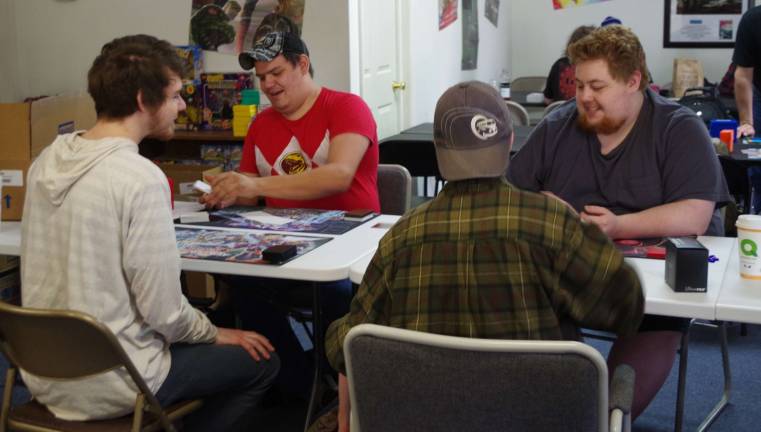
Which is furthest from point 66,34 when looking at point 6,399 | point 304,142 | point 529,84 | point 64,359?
point 529,84

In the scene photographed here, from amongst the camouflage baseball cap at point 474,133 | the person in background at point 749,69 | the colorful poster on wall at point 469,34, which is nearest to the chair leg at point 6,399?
the camouflage baseball cap at point 474,133

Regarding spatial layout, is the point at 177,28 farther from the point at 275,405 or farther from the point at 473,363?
the point at 473,363

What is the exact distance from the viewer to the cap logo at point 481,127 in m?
1.46

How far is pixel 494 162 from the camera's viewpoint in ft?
4.84

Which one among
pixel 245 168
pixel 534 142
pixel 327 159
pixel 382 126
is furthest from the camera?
pixel 382 126

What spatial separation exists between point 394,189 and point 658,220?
108 cm

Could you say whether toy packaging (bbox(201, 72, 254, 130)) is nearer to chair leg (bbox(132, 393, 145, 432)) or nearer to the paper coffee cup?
chair leg (bbox(132, 393, 145, 432))

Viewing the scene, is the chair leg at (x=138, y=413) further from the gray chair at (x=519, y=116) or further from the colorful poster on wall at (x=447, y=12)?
the colorful poster on wall at (x=447, y=12)

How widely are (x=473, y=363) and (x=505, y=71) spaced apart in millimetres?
7243

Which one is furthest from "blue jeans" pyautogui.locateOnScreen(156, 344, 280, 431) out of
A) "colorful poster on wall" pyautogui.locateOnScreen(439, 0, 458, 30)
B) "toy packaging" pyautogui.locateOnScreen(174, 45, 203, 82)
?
"colorful poster on wall" pyautogui.locateOnScreen(439, 0, 458, 30)

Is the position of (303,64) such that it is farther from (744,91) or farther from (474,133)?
(744,91)

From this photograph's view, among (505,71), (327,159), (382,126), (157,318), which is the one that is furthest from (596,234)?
(505,71)

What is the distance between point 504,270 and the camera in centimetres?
144

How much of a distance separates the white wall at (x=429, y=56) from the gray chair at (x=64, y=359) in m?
3.79
